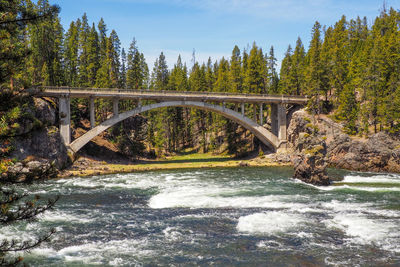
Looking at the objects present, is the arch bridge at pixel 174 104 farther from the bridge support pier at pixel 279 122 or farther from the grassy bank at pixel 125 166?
the grassy bank at pixel 125 166

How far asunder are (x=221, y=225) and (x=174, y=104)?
3171 cm

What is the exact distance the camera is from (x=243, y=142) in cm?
5753

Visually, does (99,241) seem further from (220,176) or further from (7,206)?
(220,176)

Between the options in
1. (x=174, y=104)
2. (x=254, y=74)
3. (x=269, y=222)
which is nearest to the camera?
(x=269, y=222)

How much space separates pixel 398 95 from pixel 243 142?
2479 centimetres

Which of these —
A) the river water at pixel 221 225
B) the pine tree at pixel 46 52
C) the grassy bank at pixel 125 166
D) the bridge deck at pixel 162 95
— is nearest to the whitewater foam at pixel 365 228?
the river water at pixel 221 225

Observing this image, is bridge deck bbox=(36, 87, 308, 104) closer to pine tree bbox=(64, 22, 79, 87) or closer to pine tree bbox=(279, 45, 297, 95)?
pine tree bbox=(279, 45, 297, 95)

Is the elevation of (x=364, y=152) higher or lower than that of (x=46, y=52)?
lower

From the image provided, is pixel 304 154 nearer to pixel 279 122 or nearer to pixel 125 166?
pixel 279 122

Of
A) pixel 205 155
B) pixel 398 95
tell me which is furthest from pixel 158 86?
pixel 398 95

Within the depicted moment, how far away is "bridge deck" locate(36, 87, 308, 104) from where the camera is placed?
A: 132 feet

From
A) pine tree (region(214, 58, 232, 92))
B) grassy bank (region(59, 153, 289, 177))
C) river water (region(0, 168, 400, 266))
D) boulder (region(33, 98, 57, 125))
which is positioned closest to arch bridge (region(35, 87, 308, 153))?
boulder (region(33, 98, 57, 125))

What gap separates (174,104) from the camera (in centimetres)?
4769

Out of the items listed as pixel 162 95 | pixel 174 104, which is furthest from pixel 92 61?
pixel 174 104
